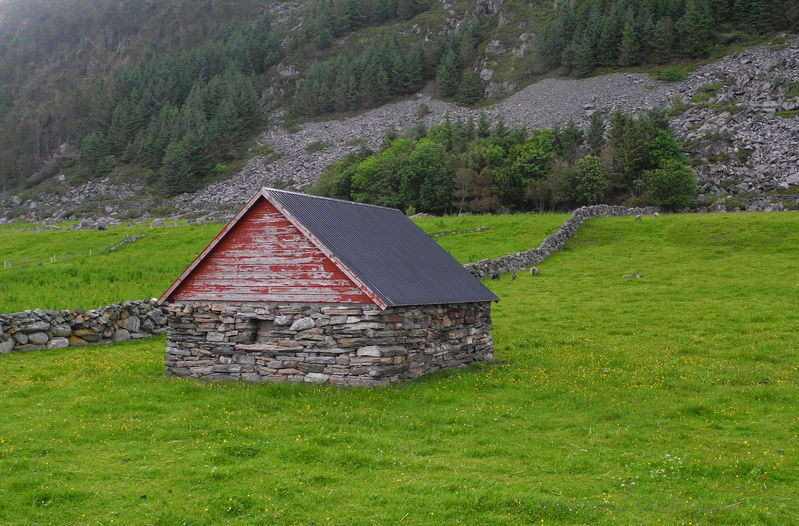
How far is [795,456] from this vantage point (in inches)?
453

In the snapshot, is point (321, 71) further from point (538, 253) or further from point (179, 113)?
point (538, 253)

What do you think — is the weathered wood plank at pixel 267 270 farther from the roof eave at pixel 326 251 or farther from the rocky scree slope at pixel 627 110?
the rocky scree slope at pixel 627 110

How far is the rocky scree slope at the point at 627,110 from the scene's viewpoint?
73.9m

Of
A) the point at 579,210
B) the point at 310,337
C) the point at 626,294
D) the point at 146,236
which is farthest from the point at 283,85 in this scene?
the point at 310,337

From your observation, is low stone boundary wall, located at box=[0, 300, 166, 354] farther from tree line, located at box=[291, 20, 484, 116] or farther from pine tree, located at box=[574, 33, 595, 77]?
tree line, located at box=[291, 20, 484, 116]

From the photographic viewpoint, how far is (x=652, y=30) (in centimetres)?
12762

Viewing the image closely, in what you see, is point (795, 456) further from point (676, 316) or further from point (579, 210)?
point (579, 210)

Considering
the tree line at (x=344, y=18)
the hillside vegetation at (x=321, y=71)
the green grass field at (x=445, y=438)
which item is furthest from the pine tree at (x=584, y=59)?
the green grass field at (x=445, y=438)

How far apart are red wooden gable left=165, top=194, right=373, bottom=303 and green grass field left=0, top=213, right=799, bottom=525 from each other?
293 cm

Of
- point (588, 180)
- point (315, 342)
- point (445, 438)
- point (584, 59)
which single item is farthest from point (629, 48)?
point (445, 438)

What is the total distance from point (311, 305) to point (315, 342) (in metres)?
1.13

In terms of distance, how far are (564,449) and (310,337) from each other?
8172 millimetres

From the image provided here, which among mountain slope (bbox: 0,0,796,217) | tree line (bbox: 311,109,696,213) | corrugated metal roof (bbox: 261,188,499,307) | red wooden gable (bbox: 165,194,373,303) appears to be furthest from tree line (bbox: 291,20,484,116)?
red wooden gable (bbox: 165,194,373,303)

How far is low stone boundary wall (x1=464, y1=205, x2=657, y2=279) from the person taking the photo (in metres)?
41.3
